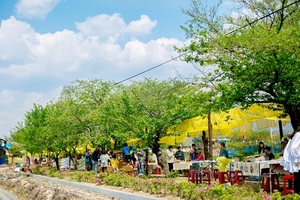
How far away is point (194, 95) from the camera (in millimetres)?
12203

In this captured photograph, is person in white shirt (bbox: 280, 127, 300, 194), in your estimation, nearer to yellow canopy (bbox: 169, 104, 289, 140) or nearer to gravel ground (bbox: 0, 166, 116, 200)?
yellow canopy (bbox: 169, 104, 289, 140)

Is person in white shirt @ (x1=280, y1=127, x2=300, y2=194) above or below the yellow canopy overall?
below

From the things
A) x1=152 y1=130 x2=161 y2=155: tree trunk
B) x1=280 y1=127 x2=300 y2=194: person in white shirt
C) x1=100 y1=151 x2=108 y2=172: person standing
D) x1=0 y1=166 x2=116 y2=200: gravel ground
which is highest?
x1=152 y1=130 x2=161 y2=155: tree trunk

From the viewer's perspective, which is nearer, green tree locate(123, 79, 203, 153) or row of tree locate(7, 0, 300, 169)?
Result: row of tree locate(7, 0, 300, 169)

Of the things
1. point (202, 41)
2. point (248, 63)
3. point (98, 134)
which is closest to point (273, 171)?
point (248, 63)

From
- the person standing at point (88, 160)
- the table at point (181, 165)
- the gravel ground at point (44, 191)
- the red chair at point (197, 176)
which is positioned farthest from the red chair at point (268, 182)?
the person standing at point (88, 160)

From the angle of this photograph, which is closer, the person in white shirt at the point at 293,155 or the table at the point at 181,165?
the person in white shirt at the point at 293,155

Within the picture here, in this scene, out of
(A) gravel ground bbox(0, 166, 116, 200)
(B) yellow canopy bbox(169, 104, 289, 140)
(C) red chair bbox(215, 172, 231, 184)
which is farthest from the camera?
(B) yellow canopy bbox(169, 104, 289, 140)

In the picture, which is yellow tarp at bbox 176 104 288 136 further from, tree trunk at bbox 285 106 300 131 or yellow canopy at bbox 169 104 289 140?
tree trunk at bbox 285 106 300 131

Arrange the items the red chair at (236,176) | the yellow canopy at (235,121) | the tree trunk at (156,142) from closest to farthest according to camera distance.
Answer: the red chair at (236,176)
the yellow canopy at (235,121)
the tree trunk at (156,142)

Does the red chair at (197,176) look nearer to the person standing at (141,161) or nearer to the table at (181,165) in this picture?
the table at (181,165)

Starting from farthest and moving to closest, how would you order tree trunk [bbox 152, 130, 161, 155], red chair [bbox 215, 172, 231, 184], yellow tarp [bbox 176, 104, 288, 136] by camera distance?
tree trunk [bbox 152, 130, 161, 155] → yellow tarp [bbox 176, 104, 288, 136] → red chair [bbox 215, 172, 231, 184]

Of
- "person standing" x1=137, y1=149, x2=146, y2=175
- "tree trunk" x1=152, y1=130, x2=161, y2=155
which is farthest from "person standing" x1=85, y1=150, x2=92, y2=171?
"tree trunk" x1=152, y1=130, x2=161, y2=155

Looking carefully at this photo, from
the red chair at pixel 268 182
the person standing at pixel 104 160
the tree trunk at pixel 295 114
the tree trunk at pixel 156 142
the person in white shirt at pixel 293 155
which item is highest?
the tree trunk at pixel 295 114
